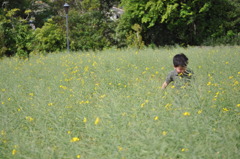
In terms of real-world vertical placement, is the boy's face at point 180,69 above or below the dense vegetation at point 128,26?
below

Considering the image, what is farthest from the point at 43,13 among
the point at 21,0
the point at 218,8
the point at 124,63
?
the point at 124,63

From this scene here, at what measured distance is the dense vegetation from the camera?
16078 mm

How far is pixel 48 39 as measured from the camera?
1633 centimetres

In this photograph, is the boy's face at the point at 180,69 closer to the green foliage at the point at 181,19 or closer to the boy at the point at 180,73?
the boy at the point at 180,73

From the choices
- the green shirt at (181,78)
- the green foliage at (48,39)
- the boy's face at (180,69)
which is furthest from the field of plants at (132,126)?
the green foliage at (48,39)

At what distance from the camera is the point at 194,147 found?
2.43 m

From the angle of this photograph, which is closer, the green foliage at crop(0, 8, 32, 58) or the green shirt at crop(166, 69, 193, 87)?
the green shirt at crop(166, 69, 193, 87)

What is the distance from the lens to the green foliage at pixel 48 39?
643 inches

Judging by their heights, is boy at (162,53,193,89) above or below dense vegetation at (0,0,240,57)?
below

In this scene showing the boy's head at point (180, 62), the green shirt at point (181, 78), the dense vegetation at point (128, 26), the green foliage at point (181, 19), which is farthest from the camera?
the dense vegetation at point (128, 26)

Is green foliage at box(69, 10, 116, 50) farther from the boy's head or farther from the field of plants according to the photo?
the boy's head

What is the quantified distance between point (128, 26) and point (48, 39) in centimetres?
532

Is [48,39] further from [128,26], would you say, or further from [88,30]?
[128,26]

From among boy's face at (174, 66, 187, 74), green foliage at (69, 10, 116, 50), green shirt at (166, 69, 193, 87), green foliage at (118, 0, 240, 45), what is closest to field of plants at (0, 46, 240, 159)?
green shirt at (166, 69, 193, 87)
